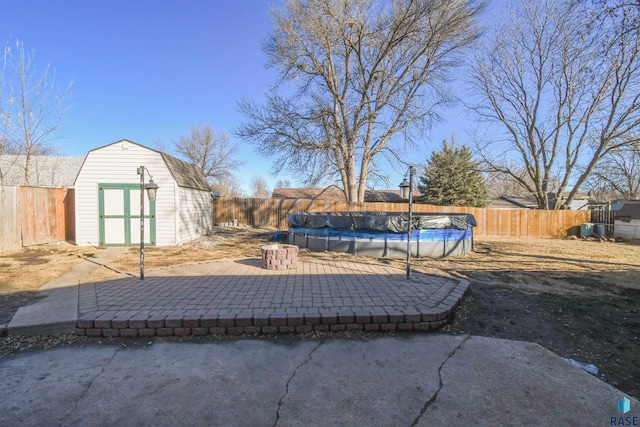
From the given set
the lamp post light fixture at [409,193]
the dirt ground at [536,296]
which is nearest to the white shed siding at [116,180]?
the dirt ground at [536,296]

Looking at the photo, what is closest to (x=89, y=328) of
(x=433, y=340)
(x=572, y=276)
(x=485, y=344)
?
(x=433, y=340)

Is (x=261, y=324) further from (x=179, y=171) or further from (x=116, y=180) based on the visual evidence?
(x=179, y=171)

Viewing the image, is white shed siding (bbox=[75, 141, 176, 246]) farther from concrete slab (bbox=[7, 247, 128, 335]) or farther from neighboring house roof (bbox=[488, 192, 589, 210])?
neighboring house roof (bbox=[488, 192, 589, 210])

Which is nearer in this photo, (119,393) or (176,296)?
(119,393)

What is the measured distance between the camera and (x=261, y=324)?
3.33 metres

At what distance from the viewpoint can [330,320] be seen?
3.38 metres

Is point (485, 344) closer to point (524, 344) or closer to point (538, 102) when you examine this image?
point (524, 344)

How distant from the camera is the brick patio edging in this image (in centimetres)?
326

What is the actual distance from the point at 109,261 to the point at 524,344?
8007 millimetres

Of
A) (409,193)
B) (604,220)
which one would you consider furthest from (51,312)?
(604,220)

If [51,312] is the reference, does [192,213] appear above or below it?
above

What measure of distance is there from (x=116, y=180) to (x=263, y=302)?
812 centimetres

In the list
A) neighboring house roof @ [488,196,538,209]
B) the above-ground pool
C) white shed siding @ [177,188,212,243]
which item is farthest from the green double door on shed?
neighboring house roof @ [488,196,538,209]

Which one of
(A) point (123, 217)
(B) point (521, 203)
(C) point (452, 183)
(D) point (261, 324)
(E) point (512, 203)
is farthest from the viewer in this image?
(E) point (512, 203)
